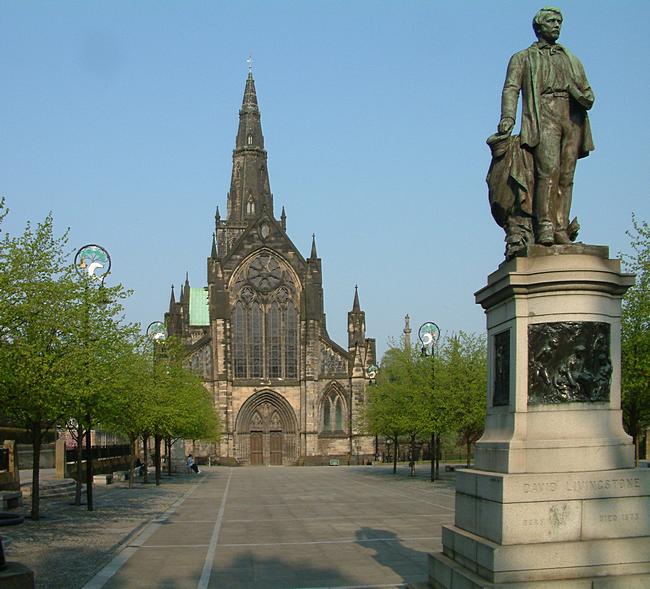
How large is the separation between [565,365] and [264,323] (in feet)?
250

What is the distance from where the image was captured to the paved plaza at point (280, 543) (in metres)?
14.5

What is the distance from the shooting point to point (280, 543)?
19.4 meters

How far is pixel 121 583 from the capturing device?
47.0 feet

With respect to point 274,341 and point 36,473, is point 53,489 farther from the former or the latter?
point 274,341

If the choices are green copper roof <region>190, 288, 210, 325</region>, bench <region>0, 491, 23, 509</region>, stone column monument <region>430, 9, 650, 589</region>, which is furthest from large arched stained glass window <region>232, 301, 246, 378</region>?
stone column monument <region>430, 9, 650, 589</region>

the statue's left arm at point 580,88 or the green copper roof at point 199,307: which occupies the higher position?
the green copper roof at point 199,307

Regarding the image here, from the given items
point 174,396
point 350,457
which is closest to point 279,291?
point 350,457

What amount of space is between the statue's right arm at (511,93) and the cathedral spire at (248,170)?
293 feet

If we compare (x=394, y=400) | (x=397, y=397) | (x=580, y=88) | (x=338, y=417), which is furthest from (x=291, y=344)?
(x=580, y=88)

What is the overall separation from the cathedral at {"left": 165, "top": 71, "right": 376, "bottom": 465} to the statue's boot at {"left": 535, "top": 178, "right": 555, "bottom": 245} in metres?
73.5

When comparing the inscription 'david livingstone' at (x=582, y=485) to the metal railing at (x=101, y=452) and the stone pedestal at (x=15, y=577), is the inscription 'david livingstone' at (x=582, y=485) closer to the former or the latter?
the stone pedestal at (x=15, y=577)

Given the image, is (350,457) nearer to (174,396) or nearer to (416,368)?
(416,368)

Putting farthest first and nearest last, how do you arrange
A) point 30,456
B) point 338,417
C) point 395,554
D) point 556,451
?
point 338,417 < point 30,456 < point 395,554 < point 556,451

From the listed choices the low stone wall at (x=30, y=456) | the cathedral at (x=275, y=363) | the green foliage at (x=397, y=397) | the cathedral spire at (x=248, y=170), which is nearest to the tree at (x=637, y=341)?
the green foliage at (x=397, y=397)
